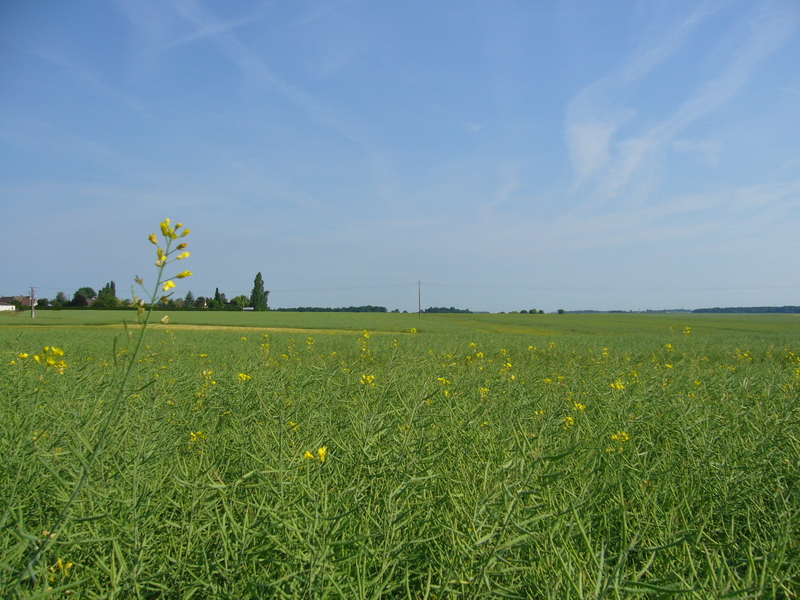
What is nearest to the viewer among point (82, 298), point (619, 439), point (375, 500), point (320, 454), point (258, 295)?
point (320, 454)

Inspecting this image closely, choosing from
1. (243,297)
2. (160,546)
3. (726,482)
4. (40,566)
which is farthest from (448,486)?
(243,297)

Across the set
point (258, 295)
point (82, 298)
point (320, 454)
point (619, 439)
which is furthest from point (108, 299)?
point (258, 295)

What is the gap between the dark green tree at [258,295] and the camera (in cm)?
7575

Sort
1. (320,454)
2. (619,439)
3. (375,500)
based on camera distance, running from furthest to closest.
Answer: (619,439) → (375,500) → (320,454)

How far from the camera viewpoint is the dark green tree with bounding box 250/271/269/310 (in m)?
75.8

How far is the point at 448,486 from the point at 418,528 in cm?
31

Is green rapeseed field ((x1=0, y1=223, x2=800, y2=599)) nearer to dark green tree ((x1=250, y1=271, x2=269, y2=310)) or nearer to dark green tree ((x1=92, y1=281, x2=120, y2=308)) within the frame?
dark green tree ((x1=92, y1=281, x2=120, y2=308))

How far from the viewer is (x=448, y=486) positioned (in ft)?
6.13

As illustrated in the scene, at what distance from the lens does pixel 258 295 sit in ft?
250

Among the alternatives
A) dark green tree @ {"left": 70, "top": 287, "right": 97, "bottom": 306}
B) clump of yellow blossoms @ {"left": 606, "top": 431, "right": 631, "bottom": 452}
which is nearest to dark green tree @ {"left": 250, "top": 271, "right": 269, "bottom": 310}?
dark green tree @ {"left": 70, "top": 287, "right": 97, "bottom": 306}

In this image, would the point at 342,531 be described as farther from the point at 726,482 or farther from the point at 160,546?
the point at 726,482

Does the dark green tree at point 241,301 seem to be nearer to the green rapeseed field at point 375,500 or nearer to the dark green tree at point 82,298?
the dark green tree at point 82,298

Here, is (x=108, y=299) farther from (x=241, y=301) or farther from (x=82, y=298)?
(x=241, y=301)

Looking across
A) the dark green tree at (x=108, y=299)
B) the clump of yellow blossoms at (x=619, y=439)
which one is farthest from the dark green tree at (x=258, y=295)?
the clump of yellow blossoms at (x=619, y=439)
